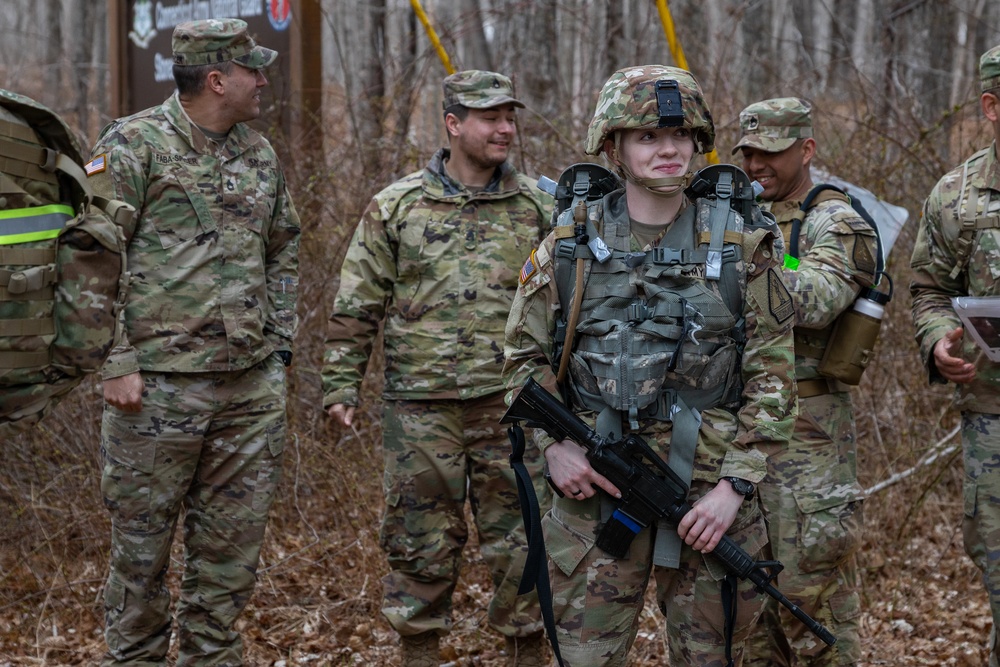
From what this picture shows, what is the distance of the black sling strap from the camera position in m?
3.05

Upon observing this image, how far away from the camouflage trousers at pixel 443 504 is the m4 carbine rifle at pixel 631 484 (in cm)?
128

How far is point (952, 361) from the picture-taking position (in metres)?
3.68

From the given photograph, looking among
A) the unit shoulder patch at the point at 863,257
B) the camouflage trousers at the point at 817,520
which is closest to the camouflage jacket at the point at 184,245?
the camouflage trousers at the point at 817,520

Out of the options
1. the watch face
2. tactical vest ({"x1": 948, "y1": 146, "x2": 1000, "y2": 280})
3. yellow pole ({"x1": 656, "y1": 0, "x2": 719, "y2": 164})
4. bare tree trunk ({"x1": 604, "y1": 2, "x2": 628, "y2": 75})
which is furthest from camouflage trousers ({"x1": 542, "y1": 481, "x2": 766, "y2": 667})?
bare tree trunk ({"x1": 604, "y1": 2, "x2": 628, "y2": 75})

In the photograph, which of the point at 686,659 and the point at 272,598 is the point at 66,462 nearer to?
the point at 272,598

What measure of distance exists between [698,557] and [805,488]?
1.05 metres

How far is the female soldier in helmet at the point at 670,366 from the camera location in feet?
9.70

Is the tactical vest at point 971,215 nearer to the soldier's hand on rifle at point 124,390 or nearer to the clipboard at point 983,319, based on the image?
the clipboard at point 983,319

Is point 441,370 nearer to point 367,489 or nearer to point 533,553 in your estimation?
point 533,553

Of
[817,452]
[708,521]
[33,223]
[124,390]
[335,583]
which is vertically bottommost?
[335,583]

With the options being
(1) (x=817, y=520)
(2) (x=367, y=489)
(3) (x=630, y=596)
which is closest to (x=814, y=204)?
(1) (x=817, y=520)

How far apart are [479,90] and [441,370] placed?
118 cm

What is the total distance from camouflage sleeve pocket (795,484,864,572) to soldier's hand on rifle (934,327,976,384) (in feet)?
1.86

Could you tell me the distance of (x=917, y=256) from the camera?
A: 4.01 m
